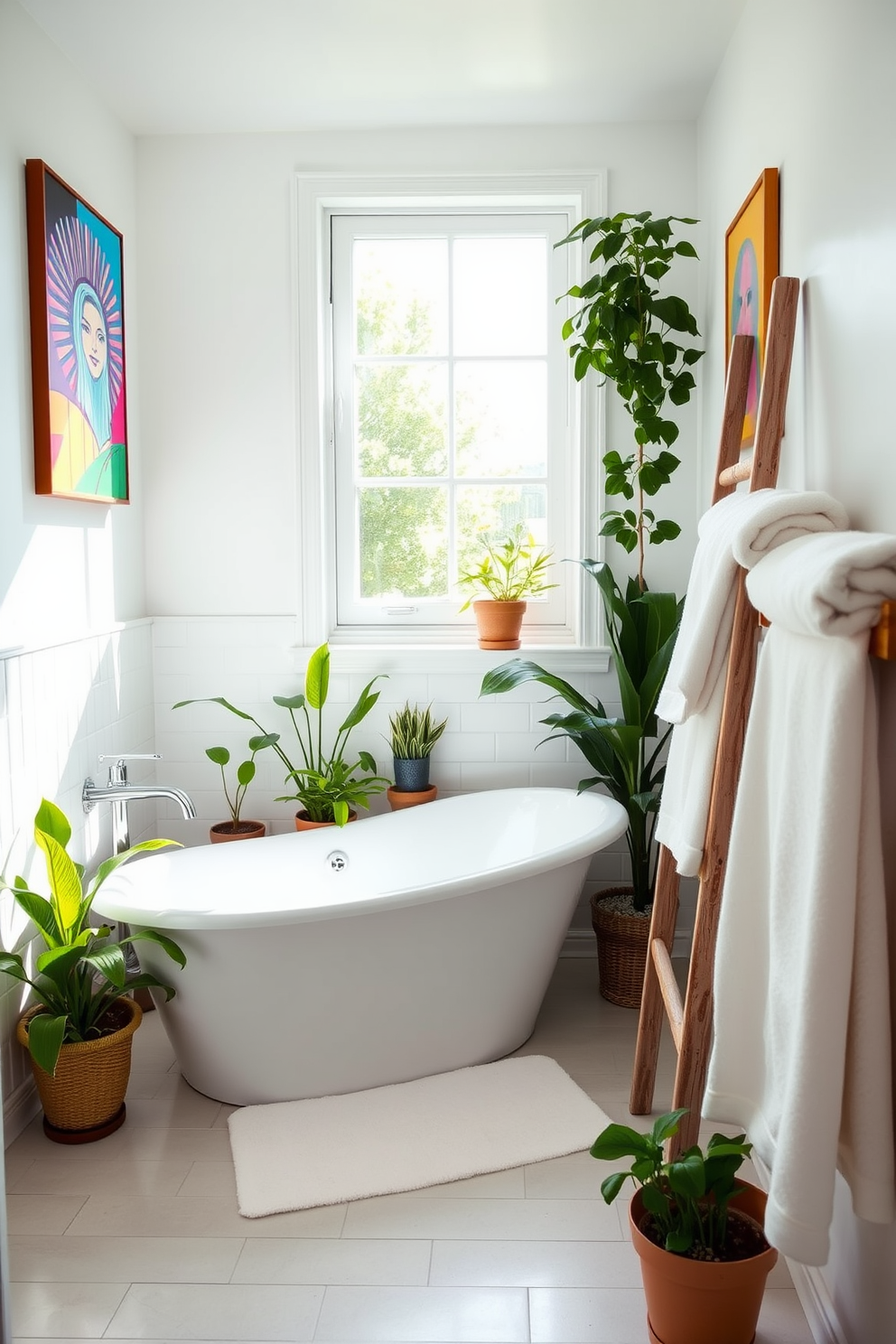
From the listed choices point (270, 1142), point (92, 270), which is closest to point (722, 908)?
point (270, 1142)

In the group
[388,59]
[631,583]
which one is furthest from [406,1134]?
[388,59]

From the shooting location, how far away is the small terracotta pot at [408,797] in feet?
11.0

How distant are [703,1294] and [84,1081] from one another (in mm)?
1450

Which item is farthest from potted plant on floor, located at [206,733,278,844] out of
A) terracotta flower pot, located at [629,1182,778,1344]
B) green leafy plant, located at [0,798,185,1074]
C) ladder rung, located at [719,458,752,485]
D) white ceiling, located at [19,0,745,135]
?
white ceiling, located at [19,0,745,135]

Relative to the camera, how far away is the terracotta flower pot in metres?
1.67

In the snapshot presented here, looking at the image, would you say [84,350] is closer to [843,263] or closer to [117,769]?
[117,769]

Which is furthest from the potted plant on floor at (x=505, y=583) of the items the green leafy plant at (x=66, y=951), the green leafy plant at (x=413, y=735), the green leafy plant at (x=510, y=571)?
the green leafy plant at (x=66, y=951)

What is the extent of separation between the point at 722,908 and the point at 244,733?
2.15 meters

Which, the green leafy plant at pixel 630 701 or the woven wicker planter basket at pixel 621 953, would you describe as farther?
the woven wicker planter basket at pixel 621 953

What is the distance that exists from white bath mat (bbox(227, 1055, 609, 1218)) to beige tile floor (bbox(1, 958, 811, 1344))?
0.15 ft

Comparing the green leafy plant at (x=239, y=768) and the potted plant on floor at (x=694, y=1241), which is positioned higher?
the green leafy plant at (x=239, y=768)

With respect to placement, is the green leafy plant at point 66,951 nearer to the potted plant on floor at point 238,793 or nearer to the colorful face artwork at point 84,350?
the potted plant on floor at point 238,793

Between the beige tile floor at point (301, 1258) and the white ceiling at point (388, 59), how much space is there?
2688 mm

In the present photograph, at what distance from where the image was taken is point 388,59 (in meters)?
2.86
